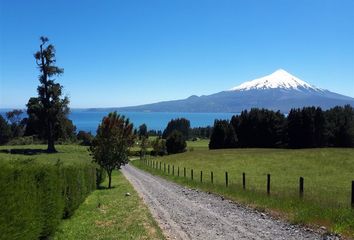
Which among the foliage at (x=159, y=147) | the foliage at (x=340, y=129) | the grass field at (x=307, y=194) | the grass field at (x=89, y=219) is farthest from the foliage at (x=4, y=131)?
the grass field at (x=89, y=219)

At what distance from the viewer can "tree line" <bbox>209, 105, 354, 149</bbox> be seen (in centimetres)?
12112

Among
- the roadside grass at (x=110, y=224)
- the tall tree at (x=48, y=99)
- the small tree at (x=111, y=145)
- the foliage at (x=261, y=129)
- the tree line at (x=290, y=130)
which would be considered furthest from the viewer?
the foliage at (x=261, y=129)

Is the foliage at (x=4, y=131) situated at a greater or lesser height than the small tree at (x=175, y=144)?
greater

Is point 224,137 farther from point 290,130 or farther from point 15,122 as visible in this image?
point 15,122

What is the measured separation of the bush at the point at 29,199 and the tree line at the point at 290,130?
11155 cm

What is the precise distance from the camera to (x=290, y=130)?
123 metres

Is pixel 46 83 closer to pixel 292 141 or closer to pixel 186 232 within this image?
pixel 186 232

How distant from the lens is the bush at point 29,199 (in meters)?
8.35

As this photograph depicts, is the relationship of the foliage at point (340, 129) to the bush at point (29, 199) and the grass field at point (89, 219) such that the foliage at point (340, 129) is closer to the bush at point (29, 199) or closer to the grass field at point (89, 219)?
the grass field at point (89, 219)

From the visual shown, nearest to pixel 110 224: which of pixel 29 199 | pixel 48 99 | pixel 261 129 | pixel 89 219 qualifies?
pixel 89 219

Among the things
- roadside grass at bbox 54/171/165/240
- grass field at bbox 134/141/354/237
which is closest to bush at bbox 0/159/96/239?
roadside grass at bbox 54/171/165/240

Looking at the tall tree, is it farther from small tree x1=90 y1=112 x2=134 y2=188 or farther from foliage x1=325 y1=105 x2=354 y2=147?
foliage x1=325 y1=105 x2=354 y2=147

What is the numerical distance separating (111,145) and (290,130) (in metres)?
88.6

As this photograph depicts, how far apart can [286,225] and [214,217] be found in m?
3.09
